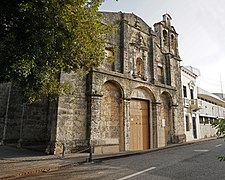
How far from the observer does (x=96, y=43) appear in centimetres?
789

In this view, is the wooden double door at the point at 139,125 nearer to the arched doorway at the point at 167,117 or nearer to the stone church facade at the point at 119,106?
the stone church facade at the point at 119,106

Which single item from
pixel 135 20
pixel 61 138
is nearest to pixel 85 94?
pixel 61 138

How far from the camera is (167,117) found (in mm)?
18734

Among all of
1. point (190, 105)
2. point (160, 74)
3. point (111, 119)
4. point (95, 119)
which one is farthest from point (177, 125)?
point (95, 119)

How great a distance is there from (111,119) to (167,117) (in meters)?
7.25

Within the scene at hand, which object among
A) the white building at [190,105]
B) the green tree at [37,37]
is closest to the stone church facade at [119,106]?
the green tree at [37,37]

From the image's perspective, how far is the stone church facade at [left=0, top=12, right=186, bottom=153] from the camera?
11969mm

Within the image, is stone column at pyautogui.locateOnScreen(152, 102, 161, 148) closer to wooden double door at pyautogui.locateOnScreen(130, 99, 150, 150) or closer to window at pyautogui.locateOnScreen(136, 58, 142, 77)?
wooden double door at pyautogui.locateOnScreen(130, 99, 150, 150)

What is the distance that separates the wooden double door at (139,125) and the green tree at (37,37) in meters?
9.57

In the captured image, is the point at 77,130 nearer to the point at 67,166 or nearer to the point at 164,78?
the point at 67,166

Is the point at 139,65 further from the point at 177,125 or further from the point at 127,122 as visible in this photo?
the point at 177,125

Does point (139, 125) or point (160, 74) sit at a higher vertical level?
point (160, 74)

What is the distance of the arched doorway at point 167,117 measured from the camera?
18159 millimetres

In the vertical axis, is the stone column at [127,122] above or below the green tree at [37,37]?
below
